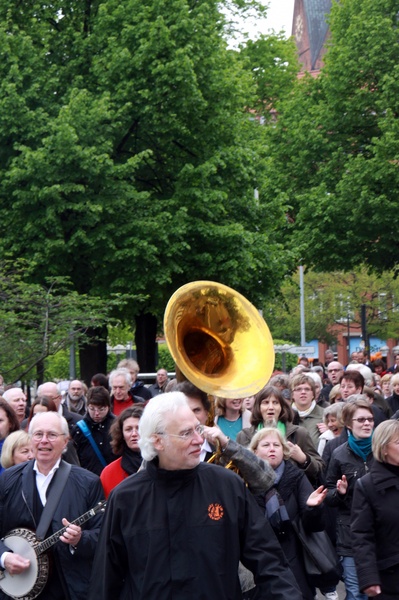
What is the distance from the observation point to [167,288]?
27.6m

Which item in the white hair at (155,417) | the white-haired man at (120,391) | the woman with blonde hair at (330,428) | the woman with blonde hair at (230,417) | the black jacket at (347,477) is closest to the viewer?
the white hair at (155,417)

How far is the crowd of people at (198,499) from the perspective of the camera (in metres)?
4.63

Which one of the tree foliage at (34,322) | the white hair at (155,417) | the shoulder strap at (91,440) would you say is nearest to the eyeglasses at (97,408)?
the shoulder strap at (91,440)

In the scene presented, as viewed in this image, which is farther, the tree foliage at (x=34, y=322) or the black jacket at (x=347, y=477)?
the tree foliage at (x=34, y=322)

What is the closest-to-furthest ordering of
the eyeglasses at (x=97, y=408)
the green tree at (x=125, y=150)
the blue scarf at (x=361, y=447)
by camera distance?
the blue scarf at (x=361, y=447), the eyeglasses at (x=97, y=408), the green tree at (x=125, y=150)

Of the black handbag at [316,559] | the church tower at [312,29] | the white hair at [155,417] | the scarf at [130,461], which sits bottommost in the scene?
the black handbag at [316,559]

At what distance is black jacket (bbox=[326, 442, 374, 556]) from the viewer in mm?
8297

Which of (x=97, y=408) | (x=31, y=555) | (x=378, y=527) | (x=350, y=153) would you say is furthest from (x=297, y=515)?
(x=350, y=153)

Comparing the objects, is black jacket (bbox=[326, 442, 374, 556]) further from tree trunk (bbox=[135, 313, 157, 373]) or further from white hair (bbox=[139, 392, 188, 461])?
tree trunk (bbox=[135, 313, 157, 373])

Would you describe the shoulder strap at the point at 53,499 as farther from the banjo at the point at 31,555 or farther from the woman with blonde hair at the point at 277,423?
the woman with blonde hair at the point at 277,423

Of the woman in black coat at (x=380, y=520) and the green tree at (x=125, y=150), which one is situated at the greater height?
the green tree at (x=125, y=150)

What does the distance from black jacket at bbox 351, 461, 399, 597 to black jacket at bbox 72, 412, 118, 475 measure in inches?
142

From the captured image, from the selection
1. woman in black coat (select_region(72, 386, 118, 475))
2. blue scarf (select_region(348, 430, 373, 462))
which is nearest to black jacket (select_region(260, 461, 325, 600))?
blue scarf (select_region(348, 430, 373, 462))

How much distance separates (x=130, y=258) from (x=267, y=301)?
528 cm
